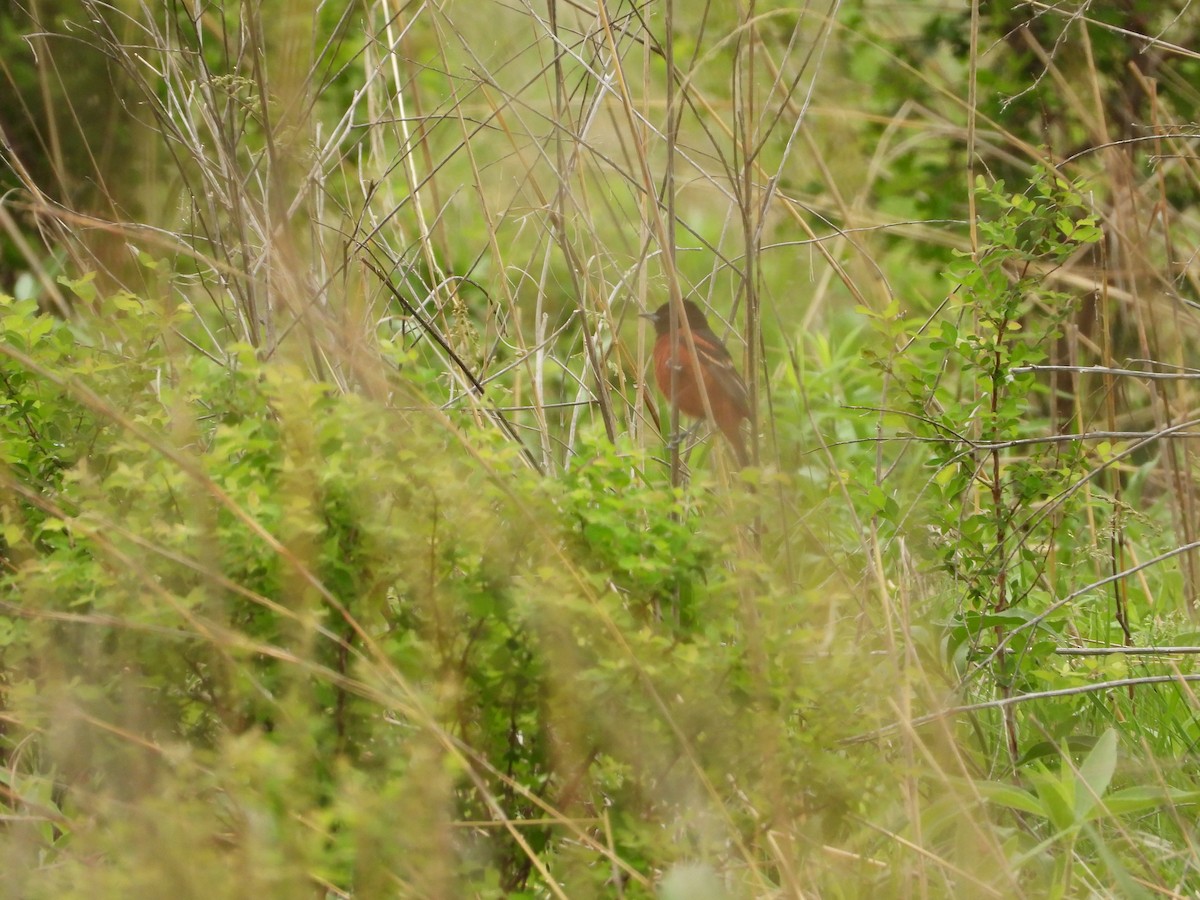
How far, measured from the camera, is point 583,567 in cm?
188

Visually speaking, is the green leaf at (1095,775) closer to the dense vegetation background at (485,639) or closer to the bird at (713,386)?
the dense vegetation background at (485,639)

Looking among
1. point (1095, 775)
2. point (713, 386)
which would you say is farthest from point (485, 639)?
point (713, 386)

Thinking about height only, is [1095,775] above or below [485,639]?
below

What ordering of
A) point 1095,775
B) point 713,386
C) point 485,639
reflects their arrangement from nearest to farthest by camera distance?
point 485,639, point 1095,775, point 713,386

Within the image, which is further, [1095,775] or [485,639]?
[1095,775]

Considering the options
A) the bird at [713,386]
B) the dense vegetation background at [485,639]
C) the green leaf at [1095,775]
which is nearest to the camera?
the dense vegetation background at [485,639]

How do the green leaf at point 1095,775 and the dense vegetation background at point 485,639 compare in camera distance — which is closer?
the dense vegetation background at point 485,639

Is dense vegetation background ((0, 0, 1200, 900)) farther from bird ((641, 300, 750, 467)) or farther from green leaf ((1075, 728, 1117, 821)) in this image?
bird ((641, 300, 750, 467))

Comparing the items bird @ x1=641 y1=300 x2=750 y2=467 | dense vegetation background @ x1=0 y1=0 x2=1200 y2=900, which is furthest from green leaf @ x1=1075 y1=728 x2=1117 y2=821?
bird @ x1=641 y1=300 x2=750 y2=467

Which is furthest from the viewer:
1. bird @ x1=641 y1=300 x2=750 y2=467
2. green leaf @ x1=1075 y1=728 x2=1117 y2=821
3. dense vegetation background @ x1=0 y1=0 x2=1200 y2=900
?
bird @ x1=641 y1=300 x2=750 y2=467

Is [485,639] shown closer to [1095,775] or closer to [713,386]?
[1095,775]

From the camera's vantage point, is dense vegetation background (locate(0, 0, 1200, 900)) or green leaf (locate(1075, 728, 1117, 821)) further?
green leaf (locate(1075, 728, 1117, 821))

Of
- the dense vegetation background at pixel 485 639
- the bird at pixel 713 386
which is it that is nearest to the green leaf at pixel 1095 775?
the dense vegetation background at pixel 485 639

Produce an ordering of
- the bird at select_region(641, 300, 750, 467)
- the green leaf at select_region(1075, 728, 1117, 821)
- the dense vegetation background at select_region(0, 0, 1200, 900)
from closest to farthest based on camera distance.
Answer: the dense vegetation background at select_region(0, 0, 1200, 900), the green leaf at select_region(1075, 728, 1117, 821), the bird at select_region(641, 300, 750, 467)
